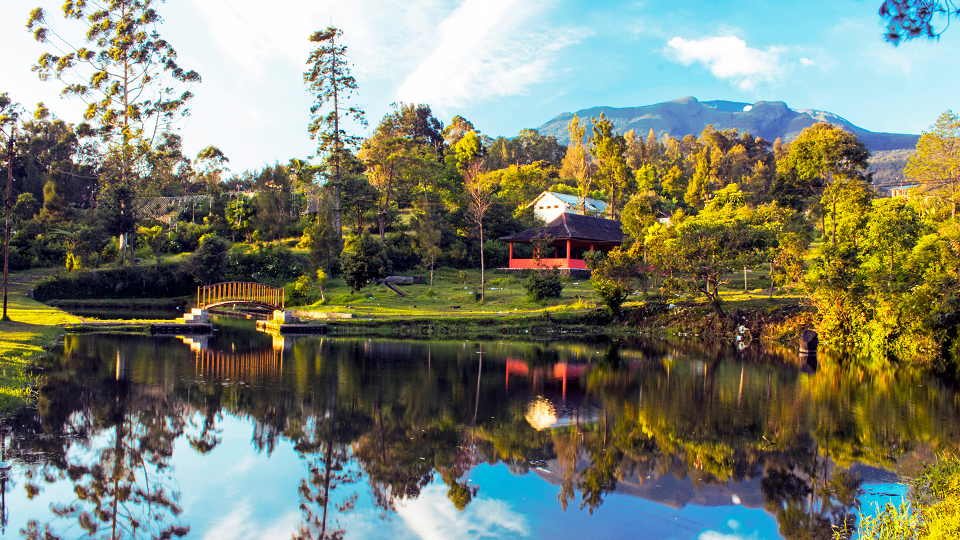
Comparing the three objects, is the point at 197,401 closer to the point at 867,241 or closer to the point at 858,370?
the point at 858,370

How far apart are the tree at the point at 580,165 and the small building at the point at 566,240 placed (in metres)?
13.3

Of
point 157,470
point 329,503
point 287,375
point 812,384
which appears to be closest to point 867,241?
point 812,384

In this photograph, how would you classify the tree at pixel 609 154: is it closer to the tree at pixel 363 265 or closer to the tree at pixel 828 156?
the tree at pixel 828 156

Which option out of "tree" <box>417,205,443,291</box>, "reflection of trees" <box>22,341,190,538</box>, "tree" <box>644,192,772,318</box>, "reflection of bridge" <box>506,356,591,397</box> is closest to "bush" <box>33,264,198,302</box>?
"tree" <box>417,205,443,291</box>

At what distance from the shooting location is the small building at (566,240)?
40.2 m

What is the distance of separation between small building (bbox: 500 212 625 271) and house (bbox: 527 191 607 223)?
33.3ft

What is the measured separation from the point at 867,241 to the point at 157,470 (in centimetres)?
2433

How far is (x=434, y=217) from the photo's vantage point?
46875 mm

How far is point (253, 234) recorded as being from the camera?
47.3 metres

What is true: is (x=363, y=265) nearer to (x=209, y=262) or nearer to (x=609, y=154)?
(x=209, y=262)

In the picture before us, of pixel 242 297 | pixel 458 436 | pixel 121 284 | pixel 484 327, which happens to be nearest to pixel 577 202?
pixel 484 327

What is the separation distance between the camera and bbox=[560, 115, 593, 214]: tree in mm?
60469

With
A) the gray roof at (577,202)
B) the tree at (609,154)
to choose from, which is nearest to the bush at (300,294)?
the gray roof at (577,202)

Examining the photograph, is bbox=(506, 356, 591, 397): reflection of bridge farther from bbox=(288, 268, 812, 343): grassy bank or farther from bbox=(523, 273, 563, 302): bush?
bbox=(523, 273, 563, 302): bush
